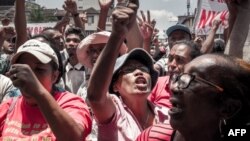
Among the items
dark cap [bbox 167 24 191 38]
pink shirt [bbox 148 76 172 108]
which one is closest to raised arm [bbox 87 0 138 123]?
pink shirt [bbox 148 76 172 108]

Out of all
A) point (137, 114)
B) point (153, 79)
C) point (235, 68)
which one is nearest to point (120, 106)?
point (137, 114)

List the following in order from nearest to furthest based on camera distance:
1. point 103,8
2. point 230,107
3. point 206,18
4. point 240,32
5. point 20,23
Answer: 1. point 230,107
2. point 240,32
3. point 20,23
4. point 103,8
5. point 206,18

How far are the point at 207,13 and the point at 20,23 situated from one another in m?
4.55

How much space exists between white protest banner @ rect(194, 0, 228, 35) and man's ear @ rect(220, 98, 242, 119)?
204 inches

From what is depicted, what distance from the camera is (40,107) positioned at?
2453mm

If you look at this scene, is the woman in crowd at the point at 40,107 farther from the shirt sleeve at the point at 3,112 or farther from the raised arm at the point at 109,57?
the raised arm at the point at 109,57

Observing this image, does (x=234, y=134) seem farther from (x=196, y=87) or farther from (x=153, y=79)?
(x=153, y=79)

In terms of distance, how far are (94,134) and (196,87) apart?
3.47ft

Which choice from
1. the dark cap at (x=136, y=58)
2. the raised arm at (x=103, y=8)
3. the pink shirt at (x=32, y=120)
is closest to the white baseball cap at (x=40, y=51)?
the pink shirt at (x=32, y=120)

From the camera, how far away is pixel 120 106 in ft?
9.26

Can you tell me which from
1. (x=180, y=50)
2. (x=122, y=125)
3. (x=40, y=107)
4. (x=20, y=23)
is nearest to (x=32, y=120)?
(x=40, y=107)

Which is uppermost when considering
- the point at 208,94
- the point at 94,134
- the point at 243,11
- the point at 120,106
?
the point at 243,11

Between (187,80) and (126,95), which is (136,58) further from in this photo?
(187,80)

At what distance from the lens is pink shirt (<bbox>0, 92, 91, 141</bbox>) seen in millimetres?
2645
